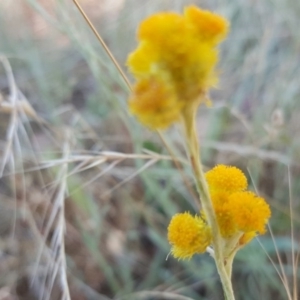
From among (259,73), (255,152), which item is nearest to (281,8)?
(259,73)

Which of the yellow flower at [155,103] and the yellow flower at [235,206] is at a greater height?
the yellow flower at [155,103]

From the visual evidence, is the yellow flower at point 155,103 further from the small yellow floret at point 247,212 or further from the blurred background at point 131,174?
the blurred background at point 131,174

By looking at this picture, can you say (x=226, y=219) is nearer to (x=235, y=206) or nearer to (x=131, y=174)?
(x=235, y=206)

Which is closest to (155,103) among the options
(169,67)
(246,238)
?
(169,67)

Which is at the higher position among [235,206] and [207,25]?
[207,25]

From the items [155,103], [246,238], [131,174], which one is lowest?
[131,174]

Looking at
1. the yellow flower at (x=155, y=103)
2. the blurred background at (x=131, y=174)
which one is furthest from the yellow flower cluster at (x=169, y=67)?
the blurred background at (x=131, y=174)

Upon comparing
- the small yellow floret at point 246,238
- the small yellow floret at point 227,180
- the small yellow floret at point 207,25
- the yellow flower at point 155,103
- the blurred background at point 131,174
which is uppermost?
the small yellow floret at point 207,25
